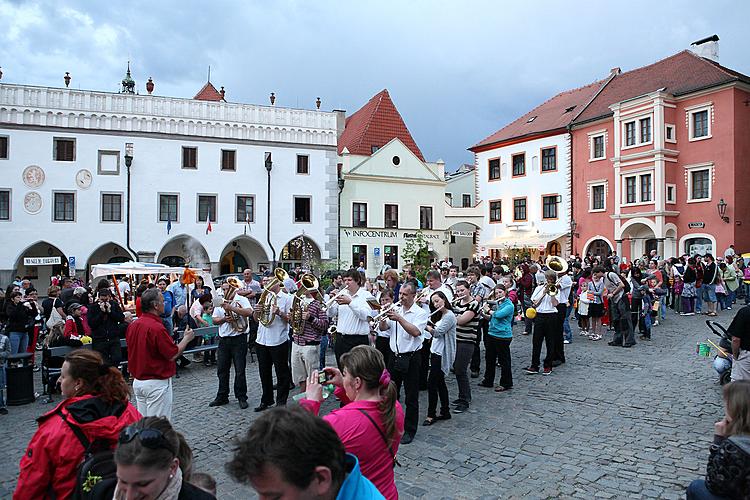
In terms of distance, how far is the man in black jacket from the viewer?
923 cm

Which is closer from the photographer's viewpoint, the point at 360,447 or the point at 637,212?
the point at 360,447

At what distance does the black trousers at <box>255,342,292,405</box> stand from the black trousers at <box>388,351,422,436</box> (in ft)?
6.02

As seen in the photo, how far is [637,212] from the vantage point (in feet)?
96.1

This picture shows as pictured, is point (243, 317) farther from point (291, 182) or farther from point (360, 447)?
Result: point (291, 182)

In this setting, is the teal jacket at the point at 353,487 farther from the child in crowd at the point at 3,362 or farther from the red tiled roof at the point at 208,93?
the red tiled roof at the point at 208,93

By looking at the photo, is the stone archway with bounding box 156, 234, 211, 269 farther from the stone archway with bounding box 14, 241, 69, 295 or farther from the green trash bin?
the green trash bin

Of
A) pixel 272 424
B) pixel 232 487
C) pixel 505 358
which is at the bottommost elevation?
pixel 232 487

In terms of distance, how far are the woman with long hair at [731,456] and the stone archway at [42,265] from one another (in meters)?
29.3

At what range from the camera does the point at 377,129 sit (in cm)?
3897

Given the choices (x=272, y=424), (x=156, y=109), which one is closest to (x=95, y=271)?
(x=156, y=109)

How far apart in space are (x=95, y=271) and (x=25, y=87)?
15631 mm

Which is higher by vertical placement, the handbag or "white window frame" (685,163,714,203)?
"white window frame" (685,163,714,203)

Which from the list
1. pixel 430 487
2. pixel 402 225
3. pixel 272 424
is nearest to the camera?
pixel 272 424

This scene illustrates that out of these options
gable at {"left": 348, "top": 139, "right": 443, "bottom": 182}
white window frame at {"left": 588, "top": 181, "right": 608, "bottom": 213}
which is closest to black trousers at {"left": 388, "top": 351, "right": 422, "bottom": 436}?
gable at {"left": 348, "top": 139, "right": 443, "bottom": 182}
